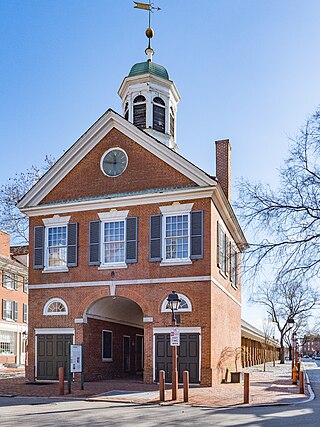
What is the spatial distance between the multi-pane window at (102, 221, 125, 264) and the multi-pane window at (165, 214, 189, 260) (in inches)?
81.6

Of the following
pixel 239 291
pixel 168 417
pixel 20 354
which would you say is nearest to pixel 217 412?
pixel 168 417

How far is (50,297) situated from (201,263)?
23.7 ft

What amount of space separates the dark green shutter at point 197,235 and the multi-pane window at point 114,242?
10.6 feet

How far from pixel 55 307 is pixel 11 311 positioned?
27195mm

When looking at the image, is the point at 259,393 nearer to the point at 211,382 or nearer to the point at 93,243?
the point at 211,382

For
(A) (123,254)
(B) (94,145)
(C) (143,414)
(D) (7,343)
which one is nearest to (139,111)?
(B) (94,145)

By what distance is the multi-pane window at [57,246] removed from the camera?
2731cm

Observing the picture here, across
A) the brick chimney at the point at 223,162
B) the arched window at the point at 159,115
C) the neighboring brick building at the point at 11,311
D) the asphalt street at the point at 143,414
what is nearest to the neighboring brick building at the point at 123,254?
the brick chimney at the point at 223,162

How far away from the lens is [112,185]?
2705cm

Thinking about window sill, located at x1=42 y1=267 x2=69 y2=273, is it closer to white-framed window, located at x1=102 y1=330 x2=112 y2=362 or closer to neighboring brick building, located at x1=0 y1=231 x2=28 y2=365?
white-framed window, located at x1=102 y1=330 x2=112 y2=362

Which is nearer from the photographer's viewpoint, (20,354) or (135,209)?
(135,209)

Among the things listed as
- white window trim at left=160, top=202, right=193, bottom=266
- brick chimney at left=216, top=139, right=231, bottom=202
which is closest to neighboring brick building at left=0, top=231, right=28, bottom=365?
brick chimney at left=216, top=139, right=231, bottom=202

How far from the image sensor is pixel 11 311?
52.7 meters

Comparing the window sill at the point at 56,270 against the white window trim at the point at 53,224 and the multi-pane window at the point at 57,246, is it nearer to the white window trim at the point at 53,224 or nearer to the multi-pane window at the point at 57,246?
the white window trim at the point at 53,224
